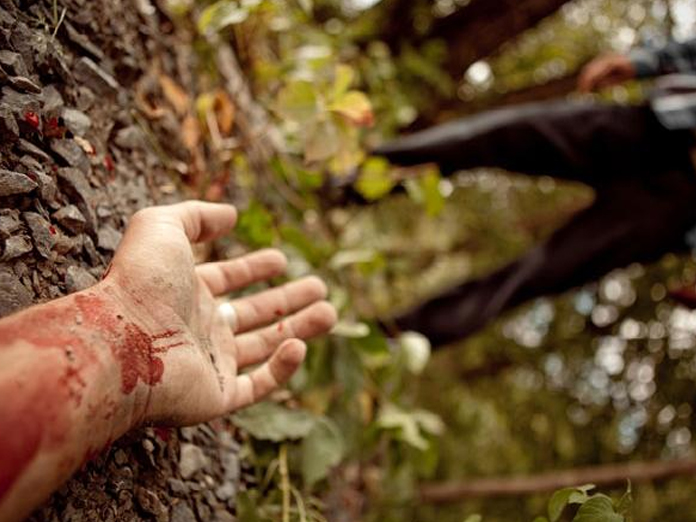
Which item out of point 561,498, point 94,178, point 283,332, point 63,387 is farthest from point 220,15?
point 561,498

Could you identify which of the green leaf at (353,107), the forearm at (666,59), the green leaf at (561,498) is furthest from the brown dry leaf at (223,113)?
the forearm at (666,59)

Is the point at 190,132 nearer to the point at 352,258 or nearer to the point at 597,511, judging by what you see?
the point at 352,258

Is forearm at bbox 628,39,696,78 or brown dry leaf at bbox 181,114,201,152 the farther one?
forearm at bbox 628,39,696,78

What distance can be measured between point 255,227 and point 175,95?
11.4 inches

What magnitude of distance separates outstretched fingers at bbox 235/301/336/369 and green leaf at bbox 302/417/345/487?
15cm

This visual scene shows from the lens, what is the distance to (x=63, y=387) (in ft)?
1.98

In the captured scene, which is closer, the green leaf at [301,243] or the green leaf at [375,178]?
the green leaf at [301,243]

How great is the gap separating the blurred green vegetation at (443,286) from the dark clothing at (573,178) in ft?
0.60

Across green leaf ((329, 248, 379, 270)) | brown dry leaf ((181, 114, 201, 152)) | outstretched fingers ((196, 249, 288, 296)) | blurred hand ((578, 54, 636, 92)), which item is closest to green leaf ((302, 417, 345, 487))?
outstretched fingers ((196, 249, 288, 296))

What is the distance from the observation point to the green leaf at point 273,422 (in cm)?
108

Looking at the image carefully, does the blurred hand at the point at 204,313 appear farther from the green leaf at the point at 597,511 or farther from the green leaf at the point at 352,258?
the green leaf at the point at 597,511

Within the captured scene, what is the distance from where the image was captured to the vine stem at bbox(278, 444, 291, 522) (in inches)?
39.4

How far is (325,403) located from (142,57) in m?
0.70

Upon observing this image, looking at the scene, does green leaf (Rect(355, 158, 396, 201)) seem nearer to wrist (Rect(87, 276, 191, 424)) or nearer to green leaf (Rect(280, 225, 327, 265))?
green leaf (Rect(280, 225, 327, 265))
